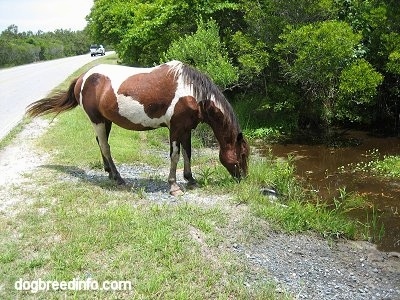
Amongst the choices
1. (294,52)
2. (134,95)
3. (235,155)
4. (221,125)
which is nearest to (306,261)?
(235,155)

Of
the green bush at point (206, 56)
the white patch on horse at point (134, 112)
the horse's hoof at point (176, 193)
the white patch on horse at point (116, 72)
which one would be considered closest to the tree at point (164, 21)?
the green bush at point (206, 56)

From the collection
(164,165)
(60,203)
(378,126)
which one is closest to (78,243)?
(60,203)

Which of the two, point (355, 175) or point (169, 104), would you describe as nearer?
point (169, 104)

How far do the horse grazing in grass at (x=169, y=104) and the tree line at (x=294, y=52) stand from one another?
18.4 feet

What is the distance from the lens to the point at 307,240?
6340 mm

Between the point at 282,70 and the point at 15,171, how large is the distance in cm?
843

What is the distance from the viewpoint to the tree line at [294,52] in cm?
1209

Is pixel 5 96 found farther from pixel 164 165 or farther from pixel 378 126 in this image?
pixel 378 126

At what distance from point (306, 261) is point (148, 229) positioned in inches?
80.7

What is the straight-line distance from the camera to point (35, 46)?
58.6 metres

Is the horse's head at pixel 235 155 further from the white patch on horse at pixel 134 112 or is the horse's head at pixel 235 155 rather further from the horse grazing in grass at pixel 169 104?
the white patch on horse at pixel 134 112

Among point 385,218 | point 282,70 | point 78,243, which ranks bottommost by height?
point 385,218

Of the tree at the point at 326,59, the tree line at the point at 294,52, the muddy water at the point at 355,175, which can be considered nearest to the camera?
the muddy water at the point at 355,175

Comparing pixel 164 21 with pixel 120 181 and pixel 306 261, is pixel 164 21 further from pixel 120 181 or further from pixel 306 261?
pixel 306 261
